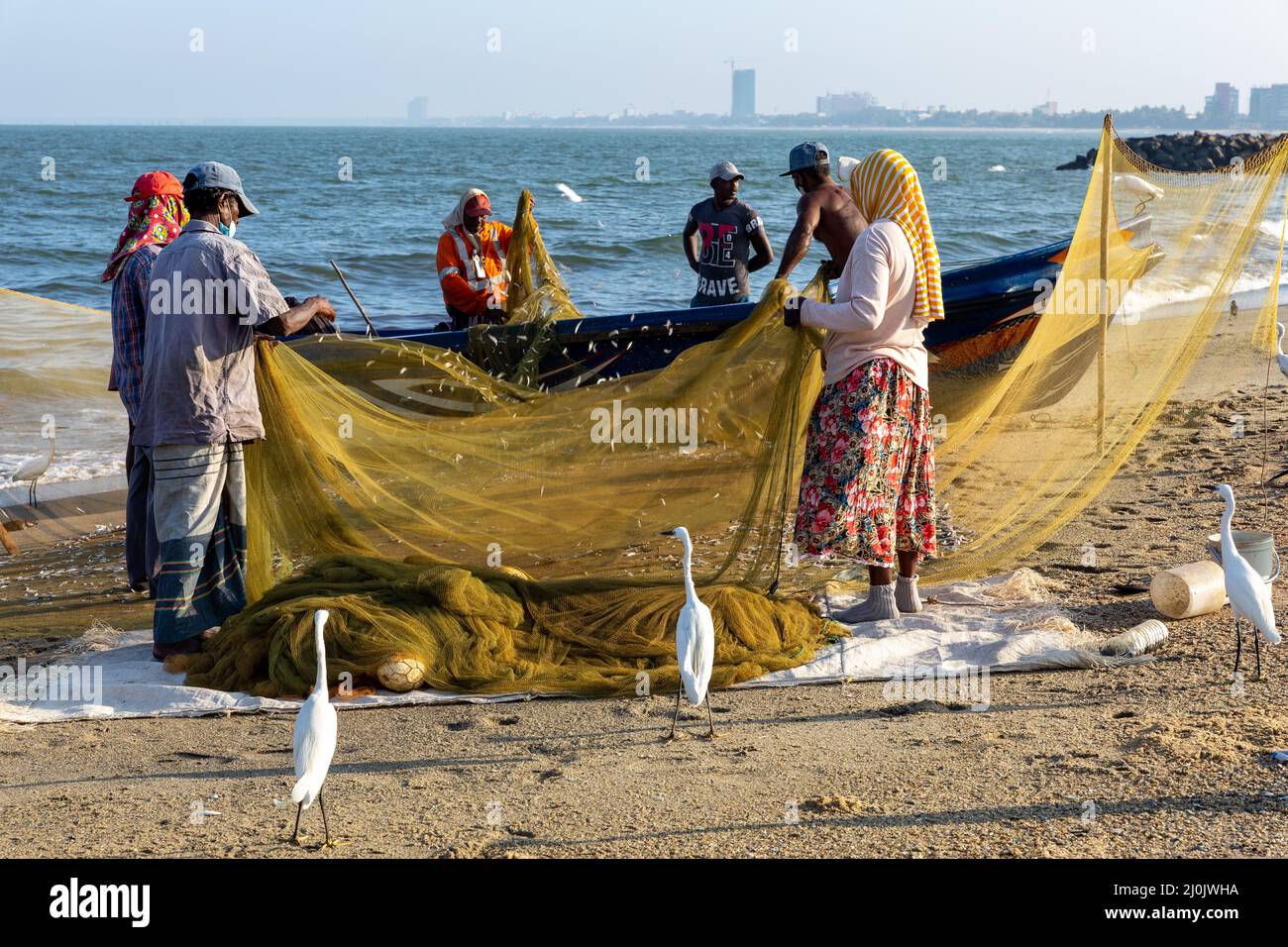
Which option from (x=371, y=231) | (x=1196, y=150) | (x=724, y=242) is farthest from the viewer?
(x=1196, y=150)

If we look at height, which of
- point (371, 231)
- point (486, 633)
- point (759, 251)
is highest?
point (371, 231)

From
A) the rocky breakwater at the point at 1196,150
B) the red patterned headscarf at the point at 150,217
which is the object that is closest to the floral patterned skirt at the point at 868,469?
the red patterned headscarf at the point at 150,217

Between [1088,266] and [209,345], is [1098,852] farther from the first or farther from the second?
[1088,266]

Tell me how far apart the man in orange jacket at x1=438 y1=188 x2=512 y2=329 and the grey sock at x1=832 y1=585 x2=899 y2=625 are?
3.47 metres

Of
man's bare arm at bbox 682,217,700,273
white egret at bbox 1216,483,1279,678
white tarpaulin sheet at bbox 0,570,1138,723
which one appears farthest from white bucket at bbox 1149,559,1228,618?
man's bare arm at bbox 682,217,700,273

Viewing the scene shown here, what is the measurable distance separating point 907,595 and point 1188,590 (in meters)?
1.07

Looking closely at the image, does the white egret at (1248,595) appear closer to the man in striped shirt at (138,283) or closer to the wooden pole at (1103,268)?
the wooden pole at (1103,268)

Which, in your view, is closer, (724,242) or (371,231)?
(724,242)

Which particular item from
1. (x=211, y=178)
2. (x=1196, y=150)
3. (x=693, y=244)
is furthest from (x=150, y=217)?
(x=1196, y=150)

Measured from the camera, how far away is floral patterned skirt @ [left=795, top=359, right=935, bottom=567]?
486cm

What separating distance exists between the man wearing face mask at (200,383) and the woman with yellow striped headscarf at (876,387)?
1.93m

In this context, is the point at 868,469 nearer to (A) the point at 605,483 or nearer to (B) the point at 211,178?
(A) the point at 605,483

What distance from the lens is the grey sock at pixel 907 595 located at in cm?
523

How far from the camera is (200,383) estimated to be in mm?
4730
